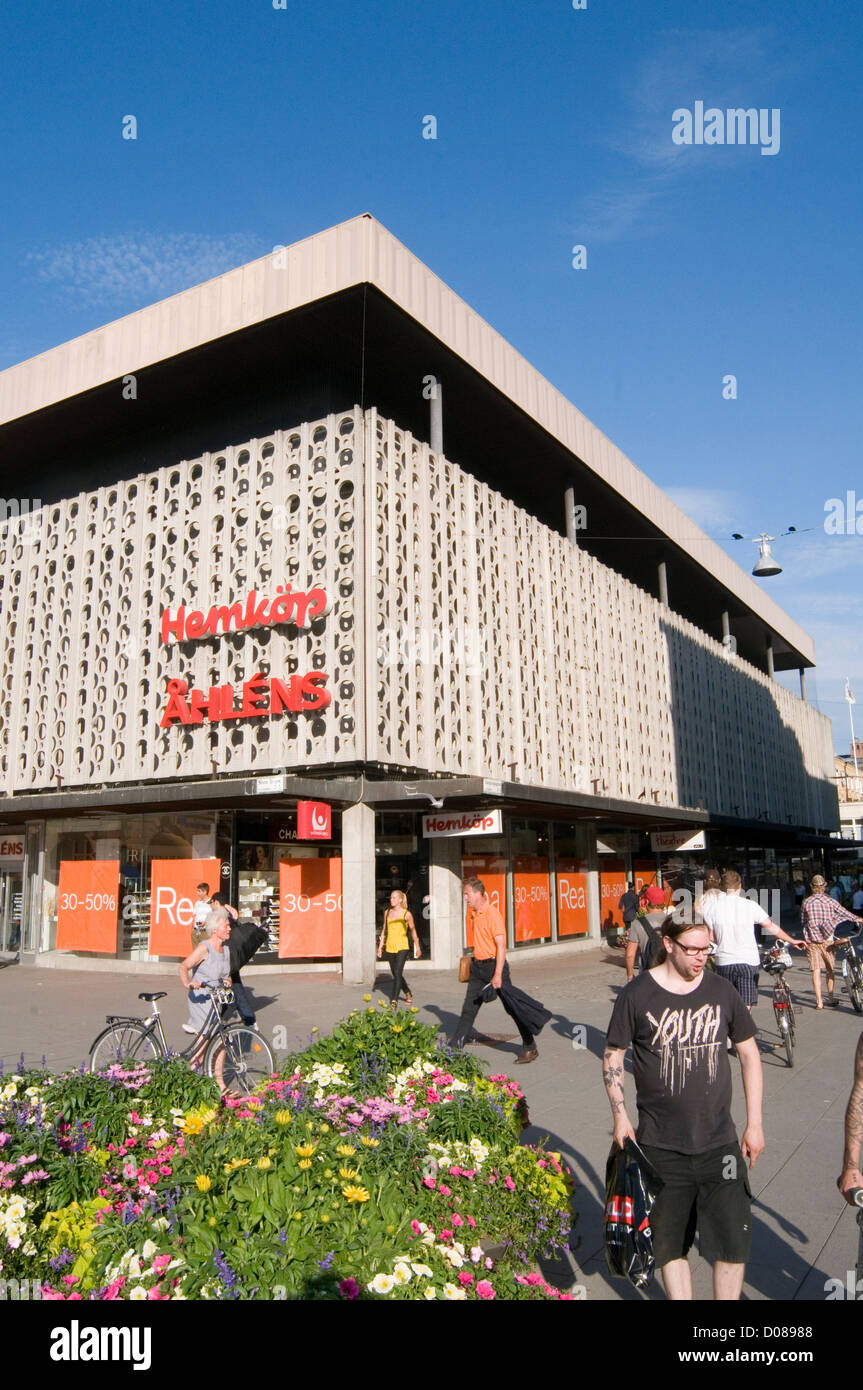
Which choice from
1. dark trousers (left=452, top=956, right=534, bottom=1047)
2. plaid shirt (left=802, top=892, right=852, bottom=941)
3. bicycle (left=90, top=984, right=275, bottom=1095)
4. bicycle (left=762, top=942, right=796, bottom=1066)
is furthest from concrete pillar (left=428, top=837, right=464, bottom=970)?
bicycle (left=90, top=984, right=275, bottom=1095)

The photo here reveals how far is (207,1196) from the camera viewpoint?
3.63 m

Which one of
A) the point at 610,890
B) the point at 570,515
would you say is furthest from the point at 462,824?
the point at 570,515

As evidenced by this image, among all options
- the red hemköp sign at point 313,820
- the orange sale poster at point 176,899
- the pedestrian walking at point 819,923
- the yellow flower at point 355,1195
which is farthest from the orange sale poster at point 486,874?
the yellow flower at point 355,1195

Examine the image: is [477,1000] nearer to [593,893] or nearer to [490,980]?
[490,980]

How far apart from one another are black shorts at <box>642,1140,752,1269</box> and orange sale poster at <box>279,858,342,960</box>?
52.4ft

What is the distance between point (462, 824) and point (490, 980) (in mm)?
9181

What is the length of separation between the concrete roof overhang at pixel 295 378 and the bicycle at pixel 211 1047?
47.3ft

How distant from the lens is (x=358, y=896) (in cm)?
1800

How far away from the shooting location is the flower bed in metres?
3.31

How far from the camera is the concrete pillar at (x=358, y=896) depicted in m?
17.8

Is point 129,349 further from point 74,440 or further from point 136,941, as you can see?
point 136,941

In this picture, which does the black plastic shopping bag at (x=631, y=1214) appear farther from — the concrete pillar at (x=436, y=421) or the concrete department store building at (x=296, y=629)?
the concrete pillar at (x=436, y=421)

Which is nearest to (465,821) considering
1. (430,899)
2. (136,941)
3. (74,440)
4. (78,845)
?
(430,899)
